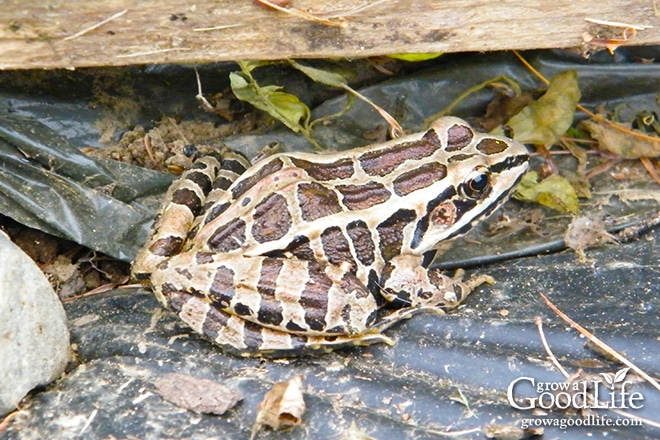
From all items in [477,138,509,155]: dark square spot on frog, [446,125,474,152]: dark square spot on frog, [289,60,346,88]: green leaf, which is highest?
[289,60,346,88]: green leaf

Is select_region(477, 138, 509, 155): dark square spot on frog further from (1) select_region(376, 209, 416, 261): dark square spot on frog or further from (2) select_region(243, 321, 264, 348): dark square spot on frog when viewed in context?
(2) select_region(243, 321, 264, 348): dark square spot on frog

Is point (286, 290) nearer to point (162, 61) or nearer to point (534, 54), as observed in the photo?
point (162, 61)

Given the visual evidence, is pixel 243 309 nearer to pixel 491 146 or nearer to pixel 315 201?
pixel 315 201

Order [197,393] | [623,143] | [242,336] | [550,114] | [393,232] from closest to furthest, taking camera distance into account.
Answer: [197,393]
[242,336]
[393,232]
[550,114]
[623,143]

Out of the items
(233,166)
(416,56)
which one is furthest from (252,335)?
(416,56)

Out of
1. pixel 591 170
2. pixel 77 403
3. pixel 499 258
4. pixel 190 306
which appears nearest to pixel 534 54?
pixel 591 170

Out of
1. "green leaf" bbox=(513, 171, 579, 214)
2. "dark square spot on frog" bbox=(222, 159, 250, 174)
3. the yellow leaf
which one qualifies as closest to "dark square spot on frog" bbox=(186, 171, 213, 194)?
"dark square spot on frog" bbox=(222, 159, 250, 174)

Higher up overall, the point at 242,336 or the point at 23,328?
the point at 23,328
